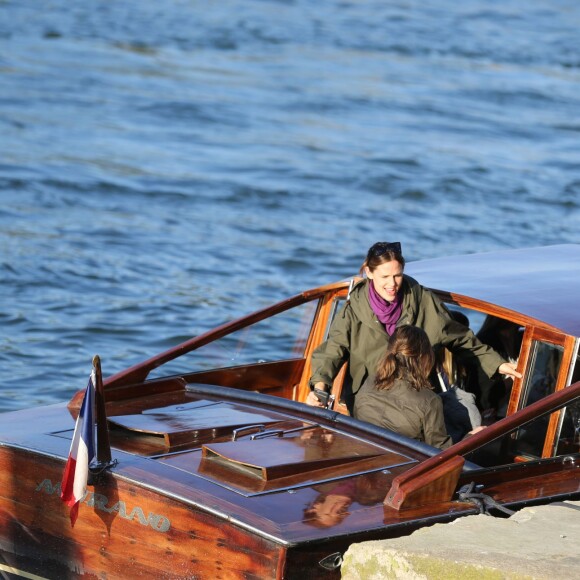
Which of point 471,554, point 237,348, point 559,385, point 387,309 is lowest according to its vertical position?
point 471,554

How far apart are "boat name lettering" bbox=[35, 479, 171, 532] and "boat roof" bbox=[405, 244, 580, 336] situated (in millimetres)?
2384

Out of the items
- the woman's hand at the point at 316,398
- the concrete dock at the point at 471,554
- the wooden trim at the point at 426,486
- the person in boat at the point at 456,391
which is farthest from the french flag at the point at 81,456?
the person in boat at the point at 456,391

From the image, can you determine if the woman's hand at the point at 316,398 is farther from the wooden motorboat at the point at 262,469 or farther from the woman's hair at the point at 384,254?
the woman's hair at the point at 384,254

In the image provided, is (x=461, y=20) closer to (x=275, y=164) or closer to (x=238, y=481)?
(x=275, y=164)

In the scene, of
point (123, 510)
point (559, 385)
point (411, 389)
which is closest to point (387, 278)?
point (411, 389)

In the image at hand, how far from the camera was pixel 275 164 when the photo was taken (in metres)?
20.5

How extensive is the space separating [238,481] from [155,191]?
42.4 feet

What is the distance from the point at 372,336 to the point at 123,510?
6.72ft

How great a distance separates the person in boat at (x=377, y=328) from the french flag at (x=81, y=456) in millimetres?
A: 1619

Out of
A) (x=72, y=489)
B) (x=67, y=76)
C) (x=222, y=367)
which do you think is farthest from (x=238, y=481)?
(x=67, y=76)

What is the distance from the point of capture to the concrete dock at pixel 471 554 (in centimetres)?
543

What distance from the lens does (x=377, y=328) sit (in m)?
7.34

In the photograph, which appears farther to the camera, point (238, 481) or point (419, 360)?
point (419, 360)

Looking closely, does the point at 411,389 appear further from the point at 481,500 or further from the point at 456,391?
the point at 481,500
